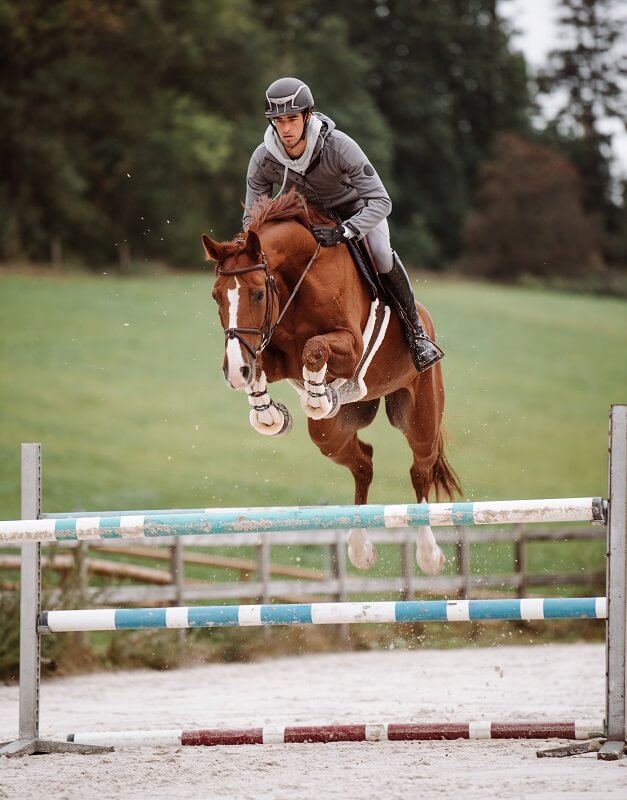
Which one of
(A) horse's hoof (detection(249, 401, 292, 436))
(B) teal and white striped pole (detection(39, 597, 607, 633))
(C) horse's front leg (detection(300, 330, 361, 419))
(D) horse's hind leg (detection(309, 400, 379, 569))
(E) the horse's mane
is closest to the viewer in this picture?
(B) teal and white striped pole (detection(39, 597, 607, 633))

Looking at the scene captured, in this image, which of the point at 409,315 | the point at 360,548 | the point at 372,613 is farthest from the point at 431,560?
the point at 372,613

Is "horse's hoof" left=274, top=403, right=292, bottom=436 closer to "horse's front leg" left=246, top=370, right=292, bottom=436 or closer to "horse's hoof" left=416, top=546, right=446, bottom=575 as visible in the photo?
"horse's front leg" left=246, top=370, right=292, bottom=436

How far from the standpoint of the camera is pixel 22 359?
21.3 m

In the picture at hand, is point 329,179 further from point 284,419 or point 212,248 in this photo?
point 284,419

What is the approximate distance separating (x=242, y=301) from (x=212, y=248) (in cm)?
29

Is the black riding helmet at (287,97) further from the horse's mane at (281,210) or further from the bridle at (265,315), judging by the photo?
the bridle at (265,315)

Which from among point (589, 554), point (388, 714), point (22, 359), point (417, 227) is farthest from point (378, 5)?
point (388, 714)

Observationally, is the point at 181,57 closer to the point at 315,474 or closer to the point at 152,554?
the point at 315,474

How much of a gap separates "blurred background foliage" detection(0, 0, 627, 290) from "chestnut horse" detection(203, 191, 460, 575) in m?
12.2

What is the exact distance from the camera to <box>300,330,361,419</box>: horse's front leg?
16.1 feet

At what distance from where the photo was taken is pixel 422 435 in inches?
252

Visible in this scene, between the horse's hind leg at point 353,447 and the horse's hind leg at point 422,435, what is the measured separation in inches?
7.3

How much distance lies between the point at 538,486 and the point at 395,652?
32.1 feet

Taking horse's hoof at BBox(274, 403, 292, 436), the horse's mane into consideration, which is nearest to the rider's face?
the horse's mane
